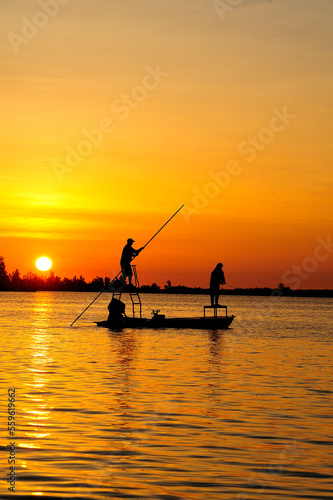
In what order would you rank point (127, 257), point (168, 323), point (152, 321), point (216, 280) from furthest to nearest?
point (216, 280), point (168, 323), point (152, 321), point (127, 257)

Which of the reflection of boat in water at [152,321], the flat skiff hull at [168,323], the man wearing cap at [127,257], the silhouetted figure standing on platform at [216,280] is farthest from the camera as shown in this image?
the silhouetted figure standing on platform at [216,280]

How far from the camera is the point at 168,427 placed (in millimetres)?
13664

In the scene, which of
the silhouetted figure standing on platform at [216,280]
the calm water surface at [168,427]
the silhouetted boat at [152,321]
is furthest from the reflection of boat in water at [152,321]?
the calm water surface at [168,427]

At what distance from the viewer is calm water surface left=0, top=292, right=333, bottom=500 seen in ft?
32.9

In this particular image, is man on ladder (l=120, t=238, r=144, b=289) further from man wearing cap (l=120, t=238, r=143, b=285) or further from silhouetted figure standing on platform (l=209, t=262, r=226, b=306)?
silhouetted figure standing on platform (l=209, t=262, r=226, b=306)

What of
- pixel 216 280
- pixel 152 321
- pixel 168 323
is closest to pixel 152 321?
pixel 152 321

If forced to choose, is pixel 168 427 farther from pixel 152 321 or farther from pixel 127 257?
pixel 152 321

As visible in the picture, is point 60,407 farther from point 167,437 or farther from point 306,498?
point 306,498

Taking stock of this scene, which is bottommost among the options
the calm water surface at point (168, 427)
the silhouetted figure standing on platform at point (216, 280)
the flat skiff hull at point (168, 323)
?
the calm water surface at point (168, 427)

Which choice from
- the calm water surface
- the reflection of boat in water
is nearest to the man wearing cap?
the reflection of boat in water

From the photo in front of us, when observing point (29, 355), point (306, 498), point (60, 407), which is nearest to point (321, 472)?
point (306, 498)

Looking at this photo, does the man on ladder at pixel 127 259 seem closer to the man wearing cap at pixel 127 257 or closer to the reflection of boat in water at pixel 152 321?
the man wearing cap at pixel 127 257

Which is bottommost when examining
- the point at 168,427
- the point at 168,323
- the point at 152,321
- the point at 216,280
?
the point at 168,427

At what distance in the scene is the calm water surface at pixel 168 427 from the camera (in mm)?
10020
